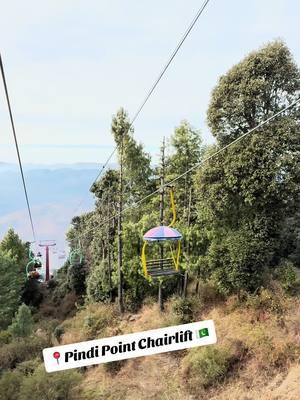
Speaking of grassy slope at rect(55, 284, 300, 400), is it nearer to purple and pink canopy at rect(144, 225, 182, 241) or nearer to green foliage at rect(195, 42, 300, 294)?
green foliage at rect(195, 42, 300, 294)

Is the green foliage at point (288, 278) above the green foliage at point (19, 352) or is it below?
above

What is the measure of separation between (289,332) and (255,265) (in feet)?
7.18

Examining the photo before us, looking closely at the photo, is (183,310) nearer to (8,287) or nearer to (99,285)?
(99,285)

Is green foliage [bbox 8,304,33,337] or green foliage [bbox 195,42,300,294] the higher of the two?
green foliage [bbox 195,42,300,294]

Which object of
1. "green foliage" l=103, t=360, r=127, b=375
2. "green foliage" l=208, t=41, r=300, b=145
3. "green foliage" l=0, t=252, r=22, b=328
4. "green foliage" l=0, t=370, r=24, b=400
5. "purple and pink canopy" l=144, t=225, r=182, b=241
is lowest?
"green foliage" l=103, t=360, r=127, b=375

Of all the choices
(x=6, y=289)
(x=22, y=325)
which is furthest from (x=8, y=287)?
(x=22, y=325)

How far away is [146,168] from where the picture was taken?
73.7 ft

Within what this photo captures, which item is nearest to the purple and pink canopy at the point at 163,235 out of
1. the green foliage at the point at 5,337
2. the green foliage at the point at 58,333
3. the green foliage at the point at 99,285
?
the green foliage at the point at 58,333

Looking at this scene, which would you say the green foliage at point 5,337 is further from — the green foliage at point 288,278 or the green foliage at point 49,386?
the green foliage at point 288,278

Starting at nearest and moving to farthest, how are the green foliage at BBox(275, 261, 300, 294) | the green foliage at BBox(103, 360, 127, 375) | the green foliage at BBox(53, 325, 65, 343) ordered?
the green foliage at BBox(275, 261, 300, 294) → the green foliage at BBox(103, 360, 127, 375) → the green foliage at BBox(53, 325, 65, 343)

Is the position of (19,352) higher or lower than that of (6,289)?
lower

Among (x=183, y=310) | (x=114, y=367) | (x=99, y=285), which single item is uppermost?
(x=99, y=285)

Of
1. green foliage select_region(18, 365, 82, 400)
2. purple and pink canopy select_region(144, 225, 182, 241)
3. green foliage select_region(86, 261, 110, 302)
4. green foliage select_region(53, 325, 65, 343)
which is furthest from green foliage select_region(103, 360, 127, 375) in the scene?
purple and pink canopy select_region(144, 225, 182, 241)

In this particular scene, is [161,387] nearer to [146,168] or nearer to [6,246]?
[146,168]
